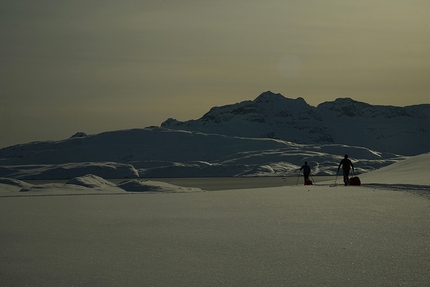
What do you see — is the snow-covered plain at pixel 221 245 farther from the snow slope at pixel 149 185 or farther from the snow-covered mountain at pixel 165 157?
the snow-covered mountain at pixel 165 157

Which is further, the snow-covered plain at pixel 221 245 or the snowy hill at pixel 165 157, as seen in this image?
the snowy hill at pixel 165 157

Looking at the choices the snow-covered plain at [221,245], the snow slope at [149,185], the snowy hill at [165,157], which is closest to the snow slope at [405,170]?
the snow slope at [149,185]

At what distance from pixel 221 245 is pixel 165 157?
489 ft

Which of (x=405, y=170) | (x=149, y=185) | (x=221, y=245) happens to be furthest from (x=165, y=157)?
(x=221, y=245)

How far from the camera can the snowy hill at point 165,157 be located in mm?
110812

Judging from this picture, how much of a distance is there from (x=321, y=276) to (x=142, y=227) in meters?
5.96

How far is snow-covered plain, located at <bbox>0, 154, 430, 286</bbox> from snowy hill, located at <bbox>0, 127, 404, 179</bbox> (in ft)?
286

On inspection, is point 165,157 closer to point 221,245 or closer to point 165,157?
point 165,157

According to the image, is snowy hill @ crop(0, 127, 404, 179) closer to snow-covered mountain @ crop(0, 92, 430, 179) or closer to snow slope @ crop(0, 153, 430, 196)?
snow-covered mountain @ crop(0, 92, 430, 179)

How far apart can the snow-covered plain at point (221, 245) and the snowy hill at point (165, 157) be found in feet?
286

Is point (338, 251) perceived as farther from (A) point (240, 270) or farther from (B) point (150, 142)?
(B) point (150, 142)

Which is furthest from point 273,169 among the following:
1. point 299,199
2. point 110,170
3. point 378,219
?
point 378,219

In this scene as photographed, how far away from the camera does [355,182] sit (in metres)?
30.3

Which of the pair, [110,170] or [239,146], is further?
[239,146]
